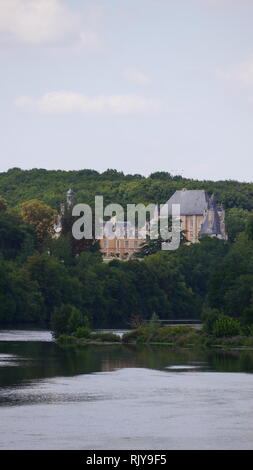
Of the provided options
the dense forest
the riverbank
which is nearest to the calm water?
the riverbank

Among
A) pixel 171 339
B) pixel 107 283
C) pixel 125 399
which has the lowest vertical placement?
pixel 125 399

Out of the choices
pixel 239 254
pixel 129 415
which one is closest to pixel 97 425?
pixel 129 415

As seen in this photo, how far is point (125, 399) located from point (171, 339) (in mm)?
33244

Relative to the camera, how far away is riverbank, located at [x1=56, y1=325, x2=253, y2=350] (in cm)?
8662

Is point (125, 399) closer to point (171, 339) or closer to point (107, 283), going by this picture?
point (171, 339)

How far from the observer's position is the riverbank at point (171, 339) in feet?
284

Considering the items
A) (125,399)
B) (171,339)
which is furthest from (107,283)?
(125,399)

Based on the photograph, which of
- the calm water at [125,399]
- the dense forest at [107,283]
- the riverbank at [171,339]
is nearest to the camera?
the calm water at [125,399]

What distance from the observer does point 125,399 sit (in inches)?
2263

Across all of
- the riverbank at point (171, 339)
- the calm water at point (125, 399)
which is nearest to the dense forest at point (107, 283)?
the riverbank at point (171, 339)

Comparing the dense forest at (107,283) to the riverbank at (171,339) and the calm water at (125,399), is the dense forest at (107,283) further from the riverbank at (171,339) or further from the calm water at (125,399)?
the calm water at (125,399)

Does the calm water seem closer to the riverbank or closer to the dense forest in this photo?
the riverbank

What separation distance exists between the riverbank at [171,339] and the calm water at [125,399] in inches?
180

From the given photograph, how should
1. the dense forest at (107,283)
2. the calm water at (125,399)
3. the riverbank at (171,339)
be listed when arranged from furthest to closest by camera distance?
the dense forest at (107,283) → the riverbank at (171,339) → the calm water at (125,399)
